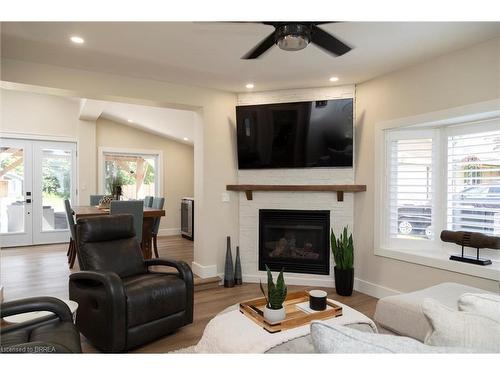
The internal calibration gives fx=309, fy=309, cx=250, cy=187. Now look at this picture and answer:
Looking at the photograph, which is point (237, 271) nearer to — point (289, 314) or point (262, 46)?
point (289, 314)

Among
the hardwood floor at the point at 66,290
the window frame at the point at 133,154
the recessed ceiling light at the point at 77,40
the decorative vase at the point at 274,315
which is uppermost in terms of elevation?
the recessed ceiling light at the point at 77,40

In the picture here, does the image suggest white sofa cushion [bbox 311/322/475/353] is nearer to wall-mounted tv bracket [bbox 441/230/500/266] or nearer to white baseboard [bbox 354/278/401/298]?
wall-mounted tv bracket [bbox 441/230/500/266]

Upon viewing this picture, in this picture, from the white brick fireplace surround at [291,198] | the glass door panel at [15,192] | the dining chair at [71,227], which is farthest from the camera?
the glass door panel at [15,192]

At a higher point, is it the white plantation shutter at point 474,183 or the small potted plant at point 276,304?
the white plantation shutter at point 474,183

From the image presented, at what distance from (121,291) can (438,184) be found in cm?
330

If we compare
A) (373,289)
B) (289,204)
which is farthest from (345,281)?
(289,204)

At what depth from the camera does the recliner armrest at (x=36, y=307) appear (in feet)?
5.58

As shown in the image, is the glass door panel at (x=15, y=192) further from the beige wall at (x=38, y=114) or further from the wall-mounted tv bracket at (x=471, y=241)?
the wall-mounted tv bracket at (x=471, y=241)

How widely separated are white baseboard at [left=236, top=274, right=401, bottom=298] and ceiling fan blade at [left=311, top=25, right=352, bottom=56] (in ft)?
8.78

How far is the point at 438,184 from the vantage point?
11.1ft

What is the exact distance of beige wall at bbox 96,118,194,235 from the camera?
739 cm

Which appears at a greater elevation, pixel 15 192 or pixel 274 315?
pixel 15 192

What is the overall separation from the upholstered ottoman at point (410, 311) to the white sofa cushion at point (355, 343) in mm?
1293

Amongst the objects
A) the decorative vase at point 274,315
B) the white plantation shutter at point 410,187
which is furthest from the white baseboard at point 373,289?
the decorative vase at point 274,315
